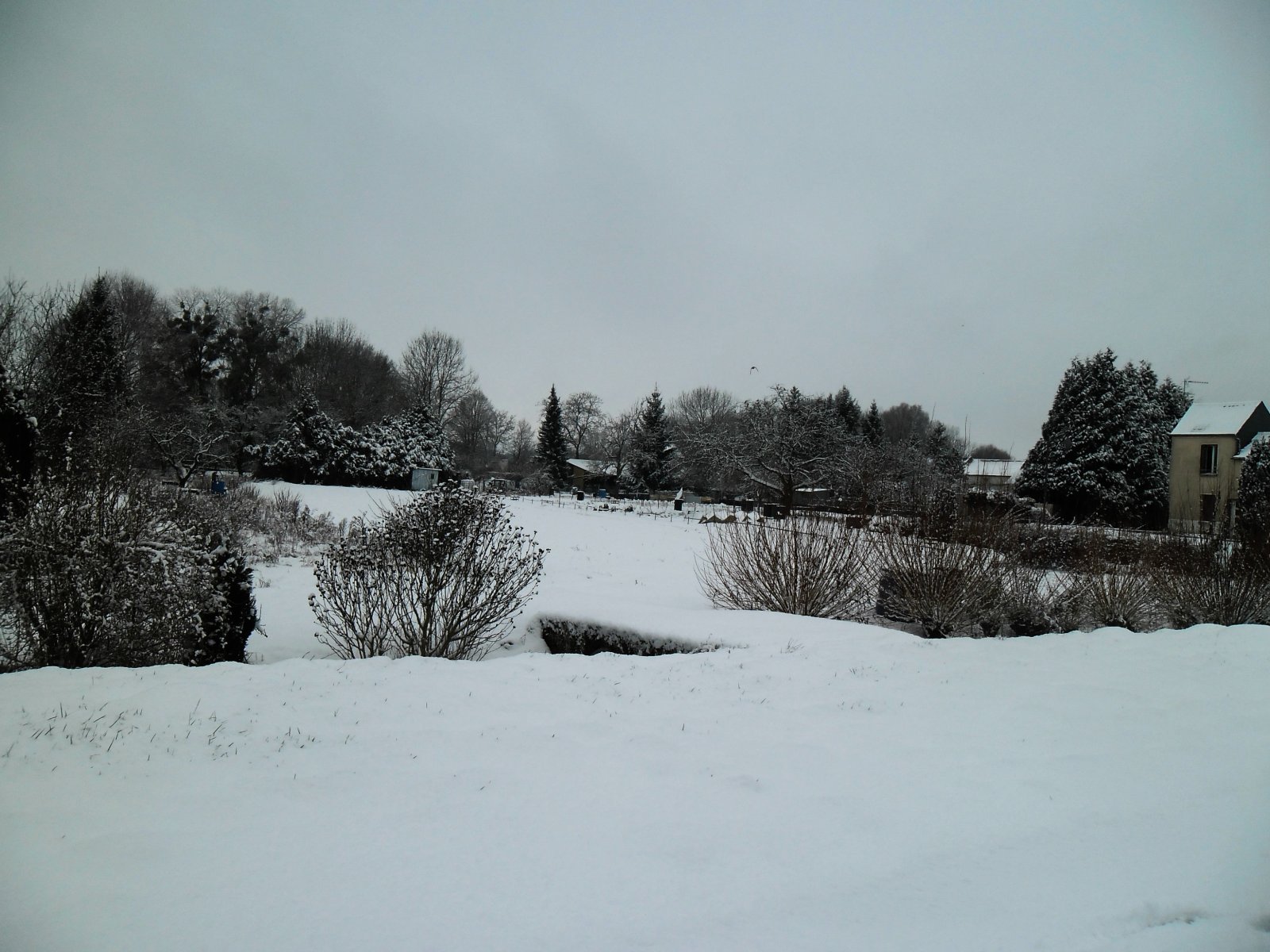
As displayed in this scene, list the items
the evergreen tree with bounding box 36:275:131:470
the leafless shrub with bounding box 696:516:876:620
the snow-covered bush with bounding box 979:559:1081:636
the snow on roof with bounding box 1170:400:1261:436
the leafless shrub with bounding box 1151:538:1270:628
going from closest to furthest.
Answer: the evergreen tree with bounding box 36:275:131:470
the leafless shrub with bounding box 696:516:876:620
the snow-covered bush with bounding box 979:559:1081:636
the leafless shrub with bounding box 1151:538:1270:628
the snow on roof with bounding box 1170:400:1261:436

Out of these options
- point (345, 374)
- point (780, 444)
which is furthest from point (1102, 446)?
point (345, 374)

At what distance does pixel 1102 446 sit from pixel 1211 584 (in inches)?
833

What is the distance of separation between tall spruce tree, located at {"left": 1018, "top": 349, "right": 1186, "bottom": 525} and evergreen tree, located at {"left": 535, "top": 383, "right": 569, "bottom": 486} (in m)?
34.8

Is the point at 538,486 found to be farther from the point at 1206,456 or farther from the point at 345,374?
the point at 1206,456

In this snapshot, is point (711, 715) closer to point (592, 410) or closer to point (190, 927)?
point (190, 927)

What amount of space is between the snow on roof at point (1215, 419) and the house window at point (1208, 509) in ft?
49.0

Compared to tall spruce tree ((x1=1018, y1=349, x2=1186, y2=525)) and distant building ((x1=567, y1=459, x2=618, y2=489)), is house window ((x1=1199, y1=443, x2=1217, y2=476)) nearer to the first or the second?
tall spruce tree ((x1=1018, y1=349, x2=1186, y2=525))

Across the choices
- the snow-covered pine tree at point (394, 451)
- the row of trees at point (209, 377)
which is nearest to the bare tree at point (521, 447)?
the row of trees at point (209, 377)

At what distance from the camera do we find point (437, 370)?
162ft

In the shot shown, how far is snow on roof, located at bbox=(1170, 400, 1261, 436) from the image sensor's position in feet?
69.9

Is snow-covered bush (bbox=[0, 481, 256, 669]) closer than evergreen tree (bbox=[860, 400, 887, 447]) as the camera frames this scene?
Yes

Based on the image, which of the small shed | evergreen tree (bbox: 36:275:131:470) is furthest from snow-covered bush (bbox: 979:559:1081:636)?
the small shed

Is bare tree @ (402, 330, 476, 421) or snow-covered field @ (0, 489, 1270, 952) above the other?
bare tree @ (402, 330, 476, 421)

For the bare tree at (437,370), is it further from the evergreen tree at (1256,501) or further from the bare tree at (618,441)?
the evergreen tree at (1256,501)
